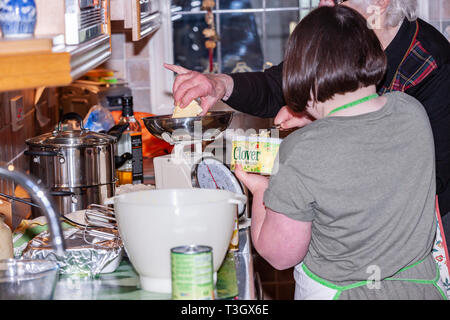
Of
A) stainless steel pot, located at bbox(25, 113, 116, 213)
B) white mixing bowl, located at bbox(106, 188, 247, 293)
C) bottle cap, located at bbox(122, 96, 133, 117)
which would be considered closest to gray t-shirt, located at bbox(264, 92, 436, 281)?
white mixing bowl, located at bbox(106, 188, 247, 293)

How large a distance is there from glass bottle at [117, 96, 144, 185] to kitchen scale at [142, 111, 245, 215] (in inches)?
16.2

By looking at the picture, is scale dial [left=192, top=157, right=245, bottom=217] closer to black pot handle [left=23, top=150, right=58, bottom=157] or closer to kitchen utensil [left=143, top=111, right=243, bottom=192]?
kitchen utensil [left=143, top=111, right=243, bottom=192]

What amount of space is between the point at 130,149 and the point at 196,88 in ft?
2.56

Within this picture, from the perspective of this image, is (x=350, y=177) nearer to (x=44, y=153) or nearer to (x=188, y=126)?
(x=188, y=126)

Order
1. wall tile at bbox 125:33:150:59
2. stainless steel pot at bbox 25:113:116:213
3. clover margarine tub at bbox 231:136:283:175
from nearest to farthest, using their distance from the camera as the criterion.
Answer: clover margarine tub at bbox 231:136:283:175, stainless steel pot at bbox 25:113:116:213, wall tile at bbox 125:33:150:59

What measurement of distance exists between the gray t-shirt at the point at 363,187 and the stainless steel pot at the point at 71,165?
2.52 feet

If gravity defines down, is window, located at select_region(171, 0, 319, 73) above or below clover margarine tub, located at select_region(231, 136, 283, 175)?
above

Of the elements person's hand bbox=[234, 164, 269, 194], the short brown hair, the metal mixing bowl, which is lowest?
person's hand bbox=[234, 164, 269, 194]

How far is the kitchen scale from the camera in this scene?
5.57 feet

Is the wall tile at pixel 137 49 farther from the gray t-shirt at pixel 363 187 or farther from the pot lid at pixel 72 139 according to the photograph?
the gray t-shirt at pixel 363 187

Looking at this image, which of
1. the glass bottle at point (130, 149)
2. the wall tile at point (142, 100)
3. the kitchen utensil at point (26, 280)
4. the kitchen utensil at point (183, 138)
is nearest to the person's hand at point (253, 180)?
the kitchen utensil at point (183, 138)

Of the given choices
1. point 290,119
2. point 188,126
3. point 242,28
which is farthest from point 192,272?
point 242,28

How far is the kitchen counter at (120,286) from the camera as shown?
133 cm
